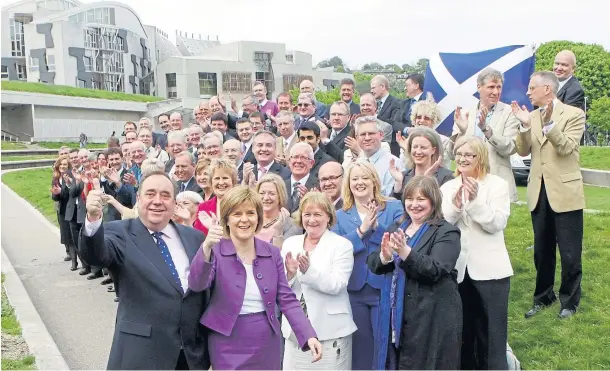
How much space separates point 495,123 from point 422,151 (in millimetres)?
1244

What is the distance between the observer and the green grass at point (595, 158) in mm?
17469

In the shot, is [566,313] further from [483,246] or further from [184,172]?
[184,172]

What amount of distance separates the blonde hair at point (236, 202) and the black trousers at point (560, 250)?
329 cm

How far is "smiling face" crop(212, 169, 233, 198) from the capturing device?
5.48 m

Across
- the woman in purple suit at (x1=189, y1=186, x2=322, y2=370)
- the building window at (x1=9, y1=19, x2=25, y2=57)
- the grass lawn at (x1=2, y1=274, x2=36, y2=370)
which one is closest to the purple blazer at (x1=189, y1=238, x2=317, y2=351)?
the woman in purple suit at (x1=189, y1=186, x2=322, y2=370)

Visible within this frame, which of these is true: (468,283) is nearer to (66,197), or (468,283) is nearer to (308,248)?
(308,248)

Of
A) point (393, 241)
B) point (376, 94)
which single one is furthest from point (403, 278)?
point (376, 94)

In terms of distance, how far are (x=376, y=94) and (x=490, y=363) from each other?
4.95 m

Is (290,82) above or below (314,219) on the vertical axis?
above

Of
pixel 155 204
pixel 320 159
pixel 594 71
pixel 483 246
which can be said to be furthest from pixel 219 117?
pixel 594 71

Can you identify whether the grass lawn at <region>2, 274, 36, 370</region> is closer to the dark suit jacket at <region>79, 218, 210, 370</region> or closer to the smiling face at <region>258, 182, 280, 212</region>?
the dark suit jacket at <region>79, 218, 210, 370</region>

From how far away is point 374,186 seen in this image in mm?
4723


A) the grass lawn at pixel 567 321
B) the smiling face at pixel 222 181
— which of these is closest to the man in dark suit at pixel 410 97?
the grass lawn at pixel 567 321

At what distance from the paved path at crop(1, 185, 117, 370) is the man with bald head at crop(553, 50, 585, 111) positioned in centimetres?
548
